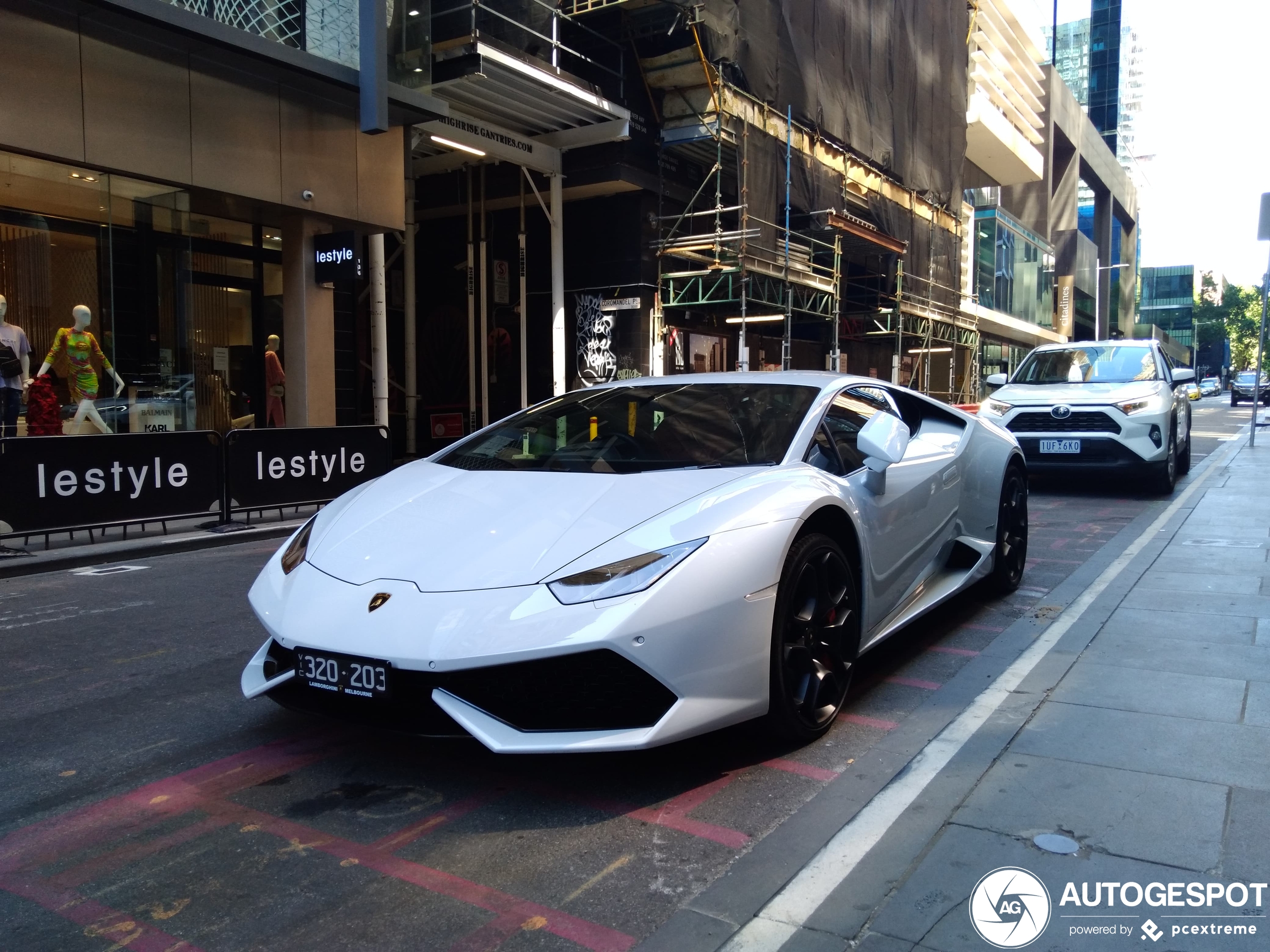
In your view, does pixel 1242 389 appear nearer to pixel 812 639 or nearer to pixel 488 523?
pixel 812 639

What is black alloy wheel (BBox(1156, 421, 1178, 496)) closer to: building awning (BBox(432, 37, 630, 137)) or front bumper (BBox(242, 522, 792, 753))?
front bumper (BBox(242, 522, 792, 753))

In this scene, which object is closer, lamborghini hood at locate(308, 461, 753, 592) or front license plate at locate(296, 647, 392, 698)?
front license plate at locate(296, 647, 392, 698)

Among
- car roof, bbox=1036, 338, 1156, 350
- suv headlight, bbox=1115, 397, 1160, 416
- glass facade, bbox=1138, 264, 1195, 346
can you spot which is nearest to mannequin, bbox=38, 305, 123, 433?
car roof, bbox=1036, 338, 1156, 350

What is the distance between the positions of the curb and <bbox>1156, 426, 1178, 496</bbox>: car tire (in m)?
8.83

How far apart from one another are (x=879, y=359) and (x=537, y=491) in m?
26.2

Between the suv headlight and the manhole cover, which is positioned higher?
the suv headlight

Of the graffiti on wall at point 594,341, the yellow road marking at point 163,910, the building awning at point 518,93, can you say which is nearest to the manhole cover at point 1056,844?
the yellow road marking at point 163,910

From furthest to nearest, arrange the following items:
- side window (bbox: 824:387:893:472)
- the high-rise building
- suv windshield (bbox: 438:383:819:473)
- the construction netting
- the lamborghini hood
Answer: the high-rise building, the construction netting, side window (bbox: 824:387:893:472), suv windshield (bbox: 438:383:819:473), the lamborghini hood

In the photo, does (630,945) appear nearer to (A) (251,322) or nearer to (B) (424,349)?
(A) (251,322)

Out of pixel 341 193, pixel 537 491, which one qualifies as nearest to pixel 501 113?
pixel 341 193

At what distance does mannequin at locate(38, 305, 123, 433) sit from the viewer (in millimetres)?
10805

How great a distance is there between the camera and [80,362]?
35.6 ft

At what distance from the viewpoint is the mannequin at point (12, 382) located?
405 inches

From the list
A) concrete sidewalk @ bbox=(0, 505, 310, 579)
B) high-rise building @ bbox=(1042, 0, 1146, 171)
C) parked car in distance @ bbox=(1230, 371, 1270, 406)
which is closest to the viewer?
concrete sidewalk @ bbox=(0, 505, 310, 579)
